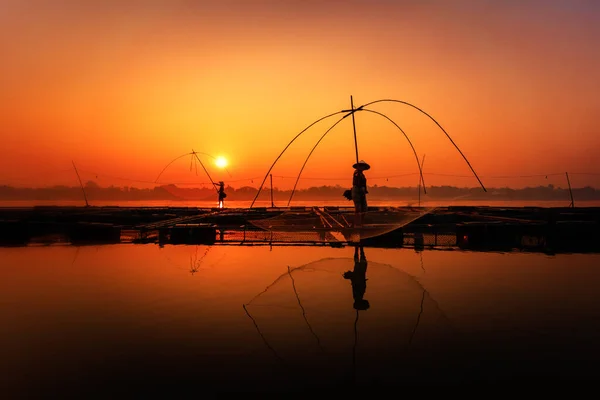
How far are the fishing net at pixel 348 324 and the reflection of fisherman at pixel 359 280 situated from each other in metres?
0.02

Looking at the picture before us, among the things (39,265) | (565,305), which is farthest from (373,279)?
(39,265)

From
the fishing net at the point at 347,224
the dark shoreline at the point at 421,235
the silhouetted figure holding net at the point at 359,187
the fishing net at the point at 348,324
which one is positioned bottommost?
the fishing net at the point at 348,324

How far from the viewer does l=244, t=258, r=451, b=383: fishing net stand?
A: 6391mm

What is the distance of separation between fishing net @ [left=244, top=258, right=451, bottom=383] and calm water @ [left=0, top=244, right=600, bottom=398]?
34 millimetres

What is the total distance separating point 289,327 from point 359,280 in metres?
5.26

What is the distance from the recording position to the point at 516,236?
23.5m

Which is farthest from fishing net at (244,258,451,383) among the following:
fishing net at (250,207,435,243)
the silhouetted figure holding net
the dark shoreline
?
the dark shoreline

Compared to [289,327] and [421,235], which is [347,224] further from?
[289,327]

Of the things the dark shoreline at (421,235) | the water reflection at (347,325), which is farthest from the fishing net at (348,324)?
the dark shoreline at (421,235)

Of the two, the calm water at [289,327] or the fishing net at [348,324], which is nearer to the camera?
the calm water at [289,327]

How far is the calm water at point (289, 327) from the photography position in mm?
5973

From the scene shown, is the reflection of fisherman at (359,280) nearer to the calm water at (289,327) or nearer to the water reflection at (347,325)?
the water reflection at (347,325)

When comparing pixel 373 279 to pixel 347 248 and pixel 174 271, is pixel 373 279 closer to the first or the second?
pixel 174 271

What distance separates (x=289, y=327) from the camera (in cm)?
815
